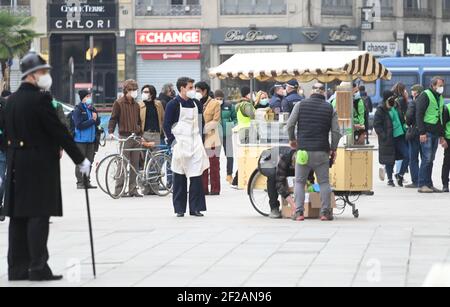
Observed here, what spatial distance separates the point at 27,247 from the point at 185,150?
6.47 metres

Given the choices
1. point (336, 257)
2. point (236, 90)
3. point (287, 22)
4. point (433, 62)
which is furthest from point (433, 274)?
Answer: point (287, 22)

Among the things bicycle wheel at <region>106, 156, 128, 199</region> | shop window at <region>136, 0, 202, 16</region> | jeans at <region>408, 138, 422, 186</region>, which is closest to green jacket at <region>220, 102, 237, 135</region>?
jeans at <region>408, 138, 422, 186</region>

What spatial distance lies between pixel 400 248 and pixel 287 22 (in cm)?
4697

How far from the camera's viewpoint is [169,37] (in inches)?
2336

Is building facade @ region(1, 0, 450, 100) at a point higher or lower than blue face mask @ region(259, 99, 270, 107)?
higher

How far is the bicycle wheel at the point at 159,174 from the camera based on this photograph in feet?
71.1

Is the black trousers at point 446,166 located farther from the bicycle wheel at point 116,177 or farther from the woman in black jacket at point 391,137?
the bicycle wheel at point 116,177

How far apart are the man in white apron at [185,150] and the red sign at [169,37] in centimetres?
4190

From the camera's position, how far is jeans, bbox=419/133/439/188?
2189cm

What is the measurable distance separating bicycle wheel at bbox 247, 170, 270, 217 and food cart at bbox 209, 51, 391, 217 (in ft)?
0.04

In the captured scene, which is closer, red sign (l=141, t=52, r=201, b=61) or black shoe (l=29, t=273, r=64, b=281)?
black shoe (l=29, t=273, r=64, b=281)

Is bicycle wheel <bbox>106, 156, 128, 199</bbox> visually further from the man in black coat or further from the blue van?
the blue van
